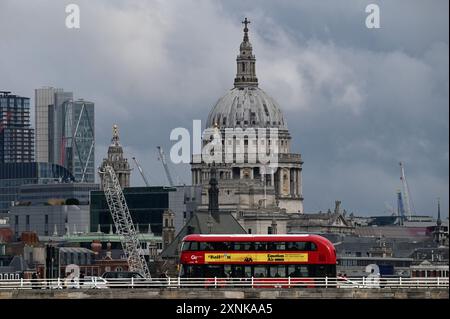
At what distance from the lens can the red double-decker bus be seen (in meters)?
162

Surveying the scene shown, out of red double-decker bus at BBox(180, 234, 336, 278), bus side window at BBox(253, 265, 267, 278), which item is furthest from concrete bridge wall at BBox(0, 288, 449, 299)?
bus side window at BBox(253, 265, 267, 278)

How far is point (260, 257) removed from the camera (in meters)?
163

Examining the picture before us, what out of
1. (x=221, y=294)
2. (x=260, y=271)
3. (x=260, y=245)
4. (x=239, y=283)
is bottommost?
(x=221, y=294)

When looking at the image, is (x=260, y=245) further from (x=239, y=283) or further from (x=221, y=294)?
(x=221, y=294)

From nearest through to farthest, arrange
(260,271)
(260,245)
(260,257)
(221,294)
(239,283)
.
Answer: (221,294), (239,283), (260,257), (260,271), (260,245)

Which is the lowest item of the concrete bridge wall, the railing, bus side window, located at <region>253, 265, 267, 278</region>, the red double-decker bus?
the concrete bridge wall

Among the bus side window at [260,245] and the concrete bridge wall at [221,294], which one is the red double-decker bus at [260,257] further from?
the concrete bridge wall at [221,294]

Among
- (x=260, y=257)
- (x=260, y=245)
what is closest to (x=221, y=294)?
(x=260, y=257)

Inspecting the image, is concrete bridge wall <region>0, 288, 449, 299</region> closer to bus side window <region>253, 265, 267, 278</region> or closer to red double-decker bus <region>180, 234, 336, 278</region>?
red double-decker bus <region>180, 234, 336, 278</region>

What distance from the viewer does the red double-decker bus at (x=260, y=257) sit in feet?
532

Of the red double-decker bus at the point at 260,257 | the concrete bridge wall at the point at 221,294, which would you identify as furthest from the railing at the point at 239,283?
the red double-decker bus at the point at 260,257

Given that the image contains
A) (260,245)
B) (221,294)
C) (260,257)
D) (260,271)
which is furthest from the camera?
(260,245)

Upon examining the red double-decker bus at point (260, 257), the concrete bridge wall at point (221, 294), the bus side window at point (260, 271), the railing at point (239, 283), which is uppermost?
the red double-decker bus at point (260, 257)
